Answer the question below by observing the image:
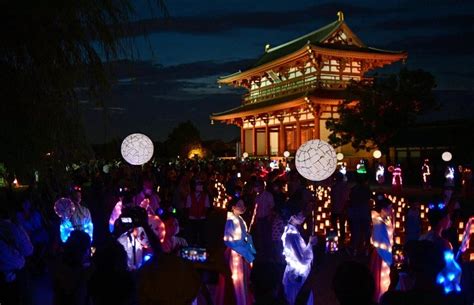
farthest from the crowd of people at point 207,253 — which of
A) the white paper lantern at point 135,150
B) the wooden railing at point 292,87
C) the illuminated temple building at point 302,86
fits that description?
the wooden railing at point 292,87

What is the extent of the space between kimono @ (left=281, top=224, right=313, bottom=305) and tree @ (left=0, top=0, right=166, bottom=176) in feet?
9.96

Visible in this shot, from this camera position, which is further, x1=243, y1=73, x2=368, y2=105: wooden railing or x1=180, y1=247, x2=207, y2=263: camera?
x1=243, y1=73, x2=368, y2=105: wooden railing

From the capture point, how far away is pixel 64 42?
366 centimetres

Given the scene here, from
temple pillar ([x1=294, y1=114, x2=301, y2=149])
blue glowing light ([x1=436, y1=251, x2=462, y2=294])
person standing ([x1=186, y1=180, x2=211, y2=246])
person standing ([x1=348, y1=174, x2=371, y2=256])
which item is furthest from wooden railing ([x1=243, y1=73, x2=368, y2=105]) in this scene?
blue glowing light ([x1=436, y1=251, x2=462, y2=294])

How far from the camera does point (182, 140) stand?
2584 inches

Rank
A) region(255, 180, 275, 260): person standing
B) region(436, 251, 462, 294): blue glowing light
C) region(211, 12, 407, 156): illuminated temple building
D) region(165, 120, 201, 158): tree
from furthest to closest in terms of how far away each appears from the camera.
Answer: region(165, 120, 201, 158): tree
region(211, 12, 407, 156): illuminated temple building
region(255, 180, 275, 260): person standing
region(436, 251, 462, 294): blue glowing light

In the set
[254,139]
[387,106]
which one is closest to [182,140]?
[254,139]

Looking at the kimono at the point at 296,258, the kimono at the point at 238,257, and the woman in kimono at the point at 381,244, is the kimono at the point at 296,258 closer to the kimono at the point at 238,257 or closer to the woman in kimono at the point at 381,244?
the kimono at the point at 238,257

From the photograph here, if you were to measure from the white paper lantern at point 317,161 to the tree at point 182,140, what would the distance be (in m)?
55.8

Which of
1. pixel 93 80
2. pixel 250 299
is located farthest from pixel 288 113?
pixel 93 80

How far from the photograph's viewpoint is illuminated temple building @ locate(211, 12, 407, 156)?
34013 mm

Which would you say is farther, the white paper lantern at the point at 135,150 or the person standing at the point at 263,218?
the white paper lantern at the point at 135,150

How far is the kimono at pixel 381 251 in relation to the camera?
6551 mm

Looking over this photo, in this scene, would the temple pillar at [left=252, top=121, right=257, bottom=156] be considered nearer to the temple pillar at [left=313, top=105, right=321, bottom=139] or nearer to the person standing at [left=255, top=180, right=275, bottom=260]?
the temple pillar at [left=313, top=105, right=321, bottom=139]
